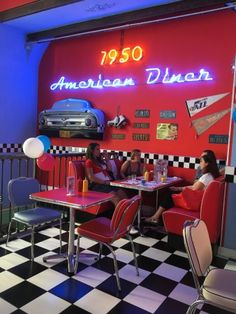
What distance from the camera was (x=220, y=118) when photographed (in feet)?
14.9

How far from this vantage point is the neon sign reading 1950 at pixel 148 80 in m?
4.71

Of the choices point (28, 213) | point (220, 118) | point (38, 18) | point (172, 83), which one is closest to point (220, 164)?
point (220, 118)

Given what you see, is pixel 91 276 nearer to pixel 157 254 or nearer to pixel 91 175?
pixel 157 254

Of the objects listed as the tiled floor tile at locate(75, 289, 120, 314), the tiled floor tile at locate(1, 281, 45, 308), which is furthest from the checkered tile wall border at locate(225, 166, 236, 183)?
the tiled floor tile at locate(1, 281, 45, 308)

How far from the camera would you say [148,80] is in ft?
17.0

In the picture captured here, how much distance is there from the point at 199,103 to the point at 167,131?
2.29ft

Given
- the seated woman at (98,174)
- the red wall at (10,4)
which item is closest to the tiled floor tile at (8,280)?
the seated woman at (98,174)

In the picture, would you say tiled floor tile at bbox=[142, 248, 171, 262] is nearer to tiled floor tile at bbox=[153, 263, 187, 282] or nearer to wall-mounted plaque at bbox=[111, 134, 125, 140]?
tiled floor tile at bbox=[153, 263, 187, 282]

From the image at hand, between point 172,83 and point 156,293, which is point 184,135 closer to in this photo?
point 172,83

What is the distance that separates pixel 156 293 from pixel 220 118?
2806mm

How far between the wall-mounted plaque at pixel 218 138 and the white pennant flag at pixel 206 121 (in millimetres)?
172

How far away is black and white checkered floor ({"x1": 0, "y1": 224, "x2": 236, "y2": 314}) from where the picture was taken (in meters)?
2.60

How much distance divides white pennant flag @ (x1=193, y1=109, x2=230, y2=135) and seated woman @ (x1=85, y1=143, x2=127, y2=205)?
1.61 m

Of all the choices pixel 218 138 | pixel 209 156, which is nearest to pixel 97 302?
pixel 209 156
